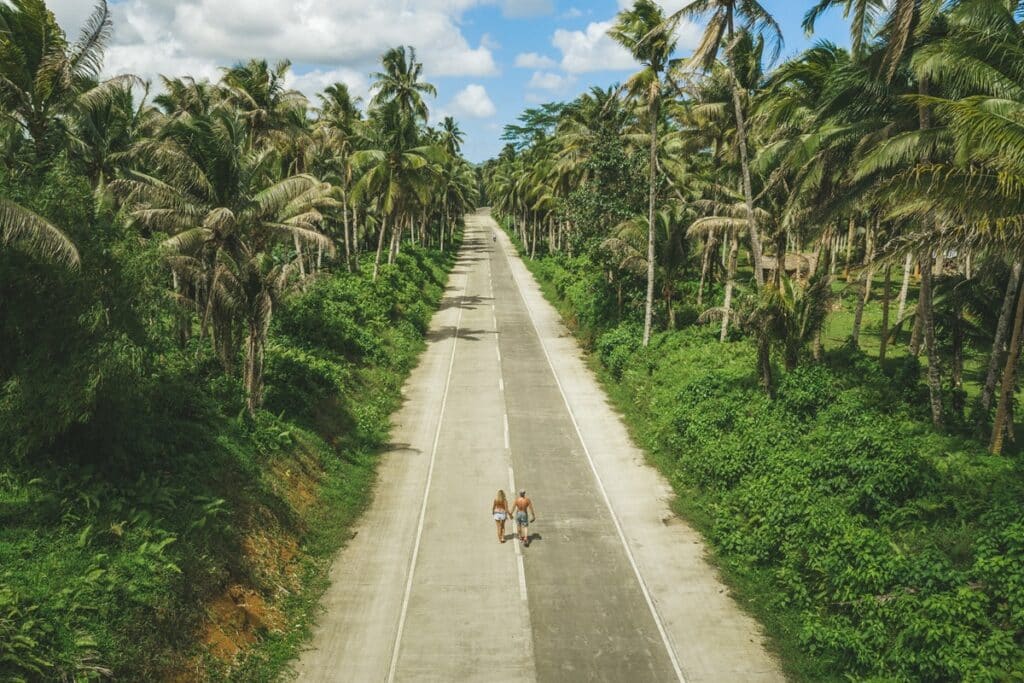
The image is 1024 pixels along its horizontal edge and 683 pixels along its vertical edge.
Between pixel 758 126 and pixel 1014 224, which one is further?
pixel 758 126

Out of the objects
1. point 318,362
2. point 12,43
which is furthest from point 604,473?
point 12,43

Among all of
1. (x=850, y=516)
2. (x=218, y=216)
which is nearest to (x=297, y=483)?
(x=218, y=216)

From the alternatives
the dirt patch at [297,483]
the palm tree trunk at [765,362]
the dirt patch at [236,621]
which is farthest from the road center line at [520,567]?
the palm tree trunk at [765,362]

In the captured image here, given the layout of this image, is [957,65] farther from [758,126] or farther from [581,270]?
[581,270]

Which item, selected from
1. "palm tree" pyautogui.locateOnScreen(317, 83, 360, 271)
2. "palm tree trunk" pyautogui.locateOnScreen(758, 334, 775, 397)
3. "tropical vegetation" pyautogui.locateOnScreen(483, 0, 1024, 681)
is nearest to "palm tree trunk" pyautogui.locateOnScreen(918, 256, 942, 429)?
"tropical vegetation" pyautogui.locateOnScreen(483, 0, 1024, 681)

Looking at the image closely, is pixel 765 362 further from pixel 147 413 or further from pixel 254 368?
pixel 147 413

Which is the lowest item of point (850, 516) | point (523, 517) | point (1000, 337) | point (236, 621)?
point (236, 621)
